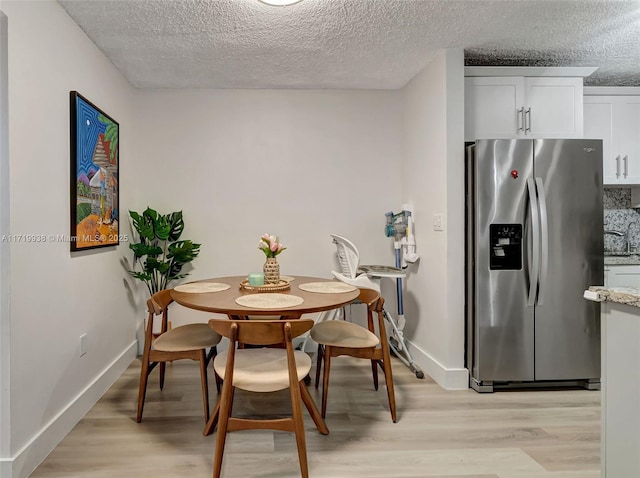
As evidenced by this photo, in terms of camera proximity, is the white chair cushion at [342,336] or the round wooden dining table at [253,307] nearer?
the round wooden dining table at [253,307]

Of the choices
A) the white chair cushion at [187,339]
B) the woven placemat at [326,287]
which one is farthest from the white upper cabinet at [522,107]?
the white chair cushion at [187,339]

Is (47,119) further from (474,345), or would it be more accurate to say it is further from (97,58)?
(474,345)

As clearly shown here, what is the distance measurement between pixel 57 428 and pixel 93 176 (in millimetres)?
1538

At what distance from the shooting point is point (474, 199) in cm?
296

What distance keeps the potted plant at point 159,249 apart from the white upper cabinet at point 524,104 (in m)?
2.59

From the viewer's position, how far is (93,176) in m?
2.77

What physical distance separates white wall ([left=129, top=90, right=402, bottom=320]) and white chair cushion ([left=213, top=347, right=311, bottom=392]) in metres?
1.80

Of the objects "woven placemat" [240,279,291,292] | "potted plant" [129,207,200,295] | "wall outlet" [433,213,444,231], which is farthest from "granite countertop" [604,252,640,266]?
"potted plant" [129,207,200,295]

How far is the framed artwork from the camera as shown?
2.46m

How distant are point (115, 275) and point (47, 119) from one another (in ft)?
4.67

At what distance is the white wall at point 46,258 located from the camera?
1.90m

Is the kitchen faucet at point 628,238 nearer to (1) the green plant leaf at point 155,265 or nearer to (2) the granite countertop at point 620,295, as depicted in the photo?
(2) the granite countertop at point 620,295

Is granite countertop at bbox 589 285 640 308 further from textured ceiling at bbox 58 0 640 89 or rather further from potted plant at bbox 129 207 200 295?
potted plant at bbox 129 207 200 295

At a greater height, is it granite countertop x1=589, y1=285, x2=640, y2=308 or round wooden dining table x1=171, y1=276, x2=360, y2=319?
granite countertop x1=589, y1=285, x2=640, y2=308
